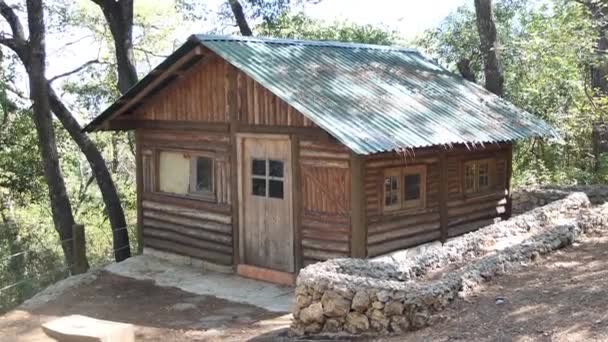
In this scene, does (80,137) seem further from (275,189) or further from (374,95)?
(374,95)

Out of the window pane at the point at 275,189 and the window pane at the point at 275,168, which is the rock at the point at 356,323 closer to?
the window pane at the point at 275,189

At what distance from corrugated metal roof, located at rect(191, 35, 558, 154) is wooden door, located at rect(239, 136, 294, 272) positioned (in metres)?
1.15

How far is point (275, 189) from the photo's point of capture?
12.0m

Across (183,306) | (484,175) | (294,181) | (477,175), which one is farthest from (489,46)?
(183,306)

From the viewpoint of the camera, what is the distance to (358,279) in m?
8.11

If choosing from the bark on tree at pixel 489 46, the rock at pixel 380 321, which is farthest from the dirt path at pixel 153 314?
the bark on tree at pixel 489 46

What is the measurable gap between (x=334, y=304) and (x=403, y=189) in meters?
4.28

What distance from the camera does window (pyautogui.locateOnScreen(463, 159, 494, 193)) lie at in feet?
44.3

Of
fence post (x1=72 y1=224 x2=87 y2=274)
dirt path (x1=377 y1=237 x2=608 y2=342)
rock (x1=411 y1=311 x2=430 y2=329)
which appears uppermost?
dirt path (x1=377 y1=237 x2=608 y2=342)

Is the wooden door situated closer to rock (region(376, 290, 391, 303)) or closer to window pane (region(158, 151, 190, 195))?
window pane (region(158, 151, 190, 195))

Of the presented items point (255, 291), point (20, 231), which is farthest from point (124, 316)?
point (20, 231)

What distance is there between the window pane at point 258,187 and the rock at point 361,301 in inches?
179

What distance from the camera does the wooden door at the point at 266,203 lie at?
1177 centimetres

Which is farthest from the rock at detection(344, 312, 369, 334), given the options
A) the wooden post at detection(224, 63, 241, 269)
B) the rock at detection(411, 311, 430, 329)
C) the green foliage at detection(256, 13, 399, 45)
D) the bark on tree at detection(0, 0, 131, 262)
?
the green foliage at detection(256, 13, 399, 45)
